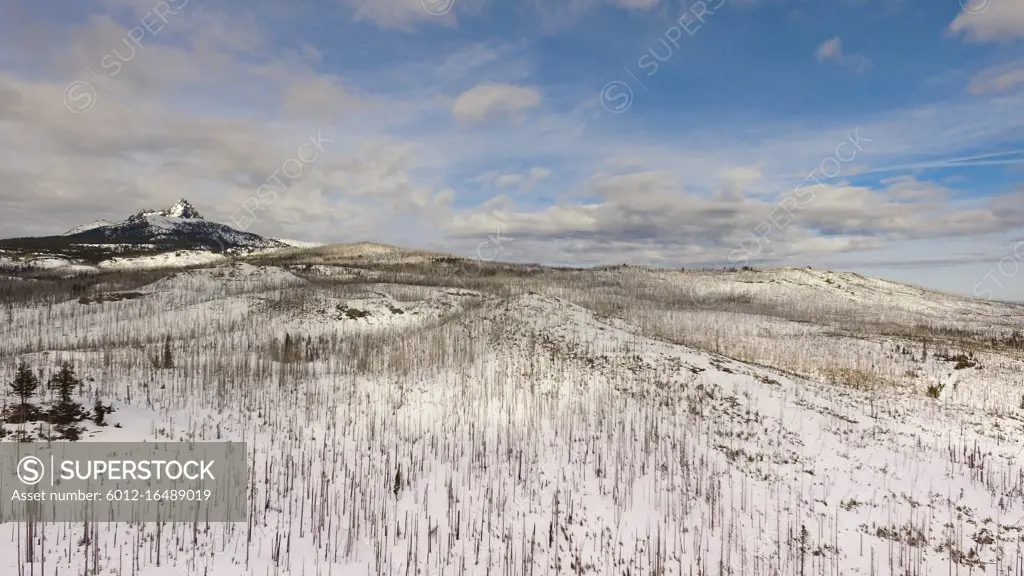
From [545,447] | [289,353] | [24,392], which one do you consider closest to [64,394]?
[24,392]

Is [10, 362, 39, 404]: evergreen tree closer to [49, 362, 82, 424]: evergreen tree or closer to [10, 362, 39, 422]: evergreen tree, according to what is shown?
[10, 362, 39, 422]: evergreen tree

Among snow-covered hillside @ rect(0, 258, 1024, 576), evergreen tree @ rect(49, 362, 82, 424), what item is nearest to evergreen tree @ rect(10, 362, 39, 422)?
evergreen tree @ rect(49, 362, 82, 424)

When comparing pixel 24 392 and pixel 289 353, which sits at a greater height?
pixel 24 392

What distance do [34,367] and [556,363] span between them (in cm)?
1461

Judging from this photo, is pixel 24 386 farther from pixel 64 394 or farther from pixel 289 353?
pixel 289 353

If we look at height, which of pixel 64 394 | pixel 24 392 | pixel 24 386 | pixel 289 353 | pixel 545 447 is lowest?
pixel 545 447

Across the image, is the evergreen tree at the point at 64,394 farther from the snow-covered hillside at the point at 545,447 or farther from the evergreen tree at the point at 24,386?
the snow-covered hillside at the point at 545,447

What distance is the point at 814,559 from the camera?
27.9 feet

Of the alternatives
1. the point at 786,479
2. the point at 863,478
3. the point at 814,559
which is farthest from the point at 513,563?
the point at 863,478

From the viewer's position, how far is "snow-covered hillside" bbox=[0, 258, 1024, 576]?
7.85 metres

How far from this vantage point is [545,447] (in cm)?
1146

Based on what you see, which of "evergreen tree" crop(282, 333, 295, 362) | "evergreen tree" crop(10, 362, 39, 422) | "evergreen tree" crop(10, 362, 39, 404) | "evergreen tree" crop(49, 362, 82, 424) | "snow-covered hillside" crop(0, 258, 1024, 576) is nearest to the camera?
"snow-covered hillside" crop(0, 258, 1024, 576)

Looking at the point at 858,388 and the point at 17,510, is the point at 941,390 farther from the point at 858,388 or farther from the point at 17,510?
the point at 17,510

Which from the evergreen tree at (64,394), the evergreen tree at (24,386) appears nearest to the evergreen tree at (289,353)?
the evergreen tree at (64,394)
